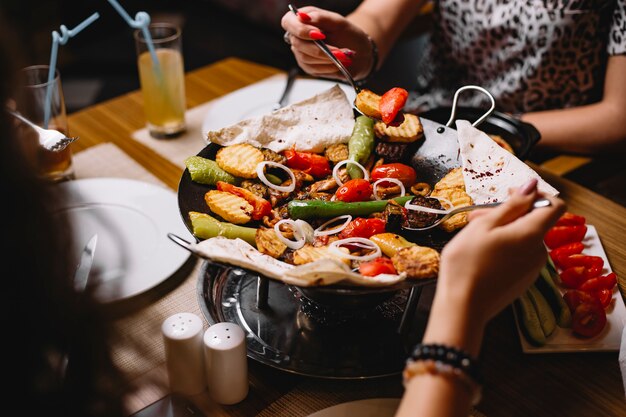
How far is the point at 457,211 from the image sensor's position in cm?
129

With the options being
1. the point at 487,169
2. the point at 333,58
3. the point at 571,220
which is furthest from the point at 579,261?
the point at 333,58

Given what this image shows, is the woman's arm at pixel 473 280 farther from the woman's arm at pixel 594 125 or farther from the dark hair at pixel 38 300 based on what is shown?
the woman's arm at pixel 594 125

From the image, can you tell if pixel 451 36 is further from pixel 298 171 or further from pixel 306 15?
pixel 298 171

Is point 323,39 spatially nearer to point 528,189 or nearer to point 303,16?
point 303,16

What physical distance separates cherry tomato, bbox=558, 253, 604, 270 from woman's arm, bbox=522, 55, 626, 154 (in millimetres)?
847

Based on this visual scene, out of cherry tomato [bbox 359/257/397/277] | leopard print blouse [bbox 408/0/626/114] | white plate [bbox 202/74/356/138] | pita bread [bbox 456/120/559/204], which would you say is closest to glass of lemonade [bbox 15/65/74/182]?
white plate [bbox 202/74/356/138]

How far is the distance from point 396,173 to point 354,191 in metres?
0.15

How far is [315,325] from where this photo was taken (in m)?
1.46

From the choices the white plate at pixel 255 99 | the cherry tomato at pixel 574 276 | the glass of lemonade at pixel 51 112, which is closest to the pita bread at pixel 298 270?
the cherry tomato at pixel 574 276

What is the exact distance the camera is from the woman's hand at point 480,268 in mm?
999

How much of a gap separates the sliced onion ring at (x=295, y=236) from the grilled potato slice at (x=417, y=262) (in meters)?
0.22

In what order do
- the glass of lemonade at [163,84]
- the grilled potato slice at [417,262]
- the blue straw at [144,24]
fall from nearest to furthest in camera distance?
the grilled potato slice at [417,262] < the blue straw at [144,24] < the glass of lemonade at [163,84]

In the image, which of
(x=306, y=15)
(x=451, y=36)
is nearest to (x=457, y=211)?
(x=306, y=15)

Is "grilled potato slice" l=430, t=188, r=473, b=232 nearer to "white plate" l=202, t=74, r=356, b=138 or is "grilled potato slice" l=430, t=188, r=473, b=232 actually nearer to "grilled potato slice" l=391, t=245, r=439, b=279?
"grilled potato slice" l=391, t=245, r=439, b=279
